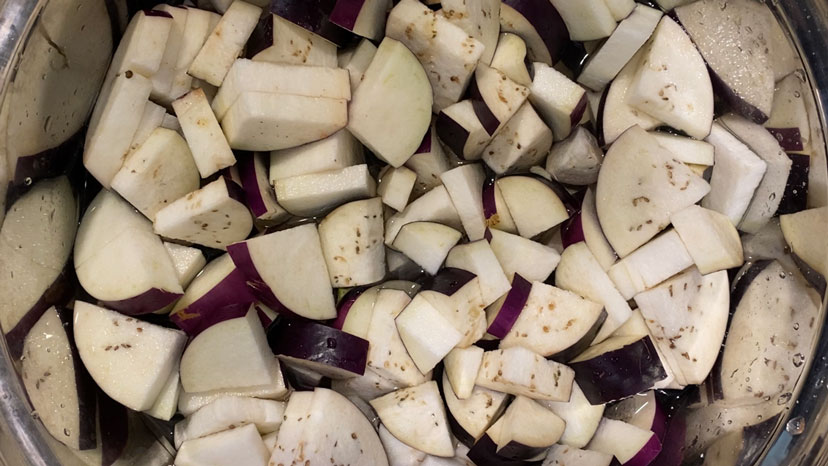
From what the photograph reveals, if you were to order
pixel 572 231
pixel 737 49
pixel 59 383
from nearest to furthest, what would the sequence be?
1. pixel 59 383
2. pixel 737 49
3. pixel 572 231

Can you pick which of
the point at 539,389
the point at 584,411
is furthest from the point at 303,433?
the point at 584,411

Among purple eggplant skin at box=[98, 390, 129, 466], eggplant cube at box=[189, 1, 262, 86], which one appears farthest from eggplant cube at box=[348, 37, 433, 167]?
purple eggplant skin at box=[98, 390, 129, 466]

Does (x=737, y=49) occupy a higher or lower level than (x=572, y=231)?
higher

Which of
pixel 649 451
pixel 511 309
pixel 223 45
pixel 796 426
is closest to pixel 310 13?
pixel 223 45

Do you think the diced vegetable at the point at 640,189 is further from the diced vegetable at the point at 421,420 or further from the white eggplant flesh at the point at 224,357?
the white eggplant flesh at the point at 224,357

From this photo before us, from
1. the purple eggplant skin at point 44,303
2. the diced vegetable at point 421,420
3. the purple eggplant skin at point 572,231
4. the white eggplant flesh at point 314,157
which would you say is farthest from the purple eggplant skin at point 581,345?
the purple eggplant skin at point 44,303

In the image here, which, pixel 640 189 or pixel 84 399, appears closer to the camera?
pixel 84 399

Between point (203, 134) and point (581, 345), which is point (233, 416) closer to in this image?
point (203, 134)

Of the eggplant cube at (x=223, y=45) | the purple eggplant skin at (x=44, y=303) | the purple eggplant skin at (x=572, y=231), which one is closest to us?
the purple eggplant skin at (x=44, y=303)
